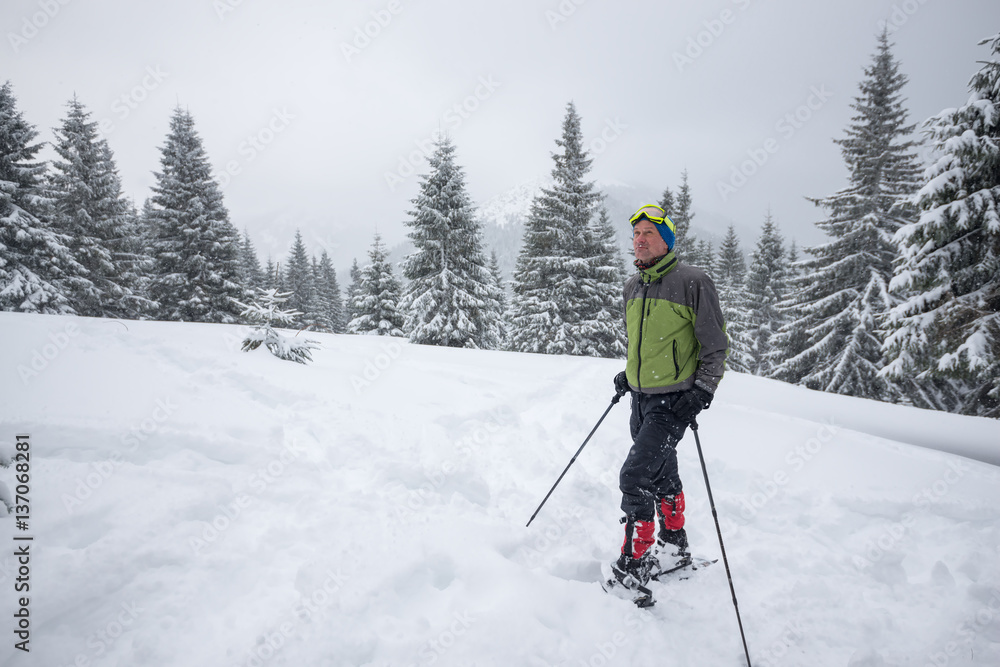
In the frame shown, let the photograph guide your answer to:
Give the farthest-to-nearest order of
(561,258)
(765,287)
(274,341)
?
(765,287), (561,258), (274,341)

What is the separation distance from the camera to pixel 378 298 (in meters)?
24.6

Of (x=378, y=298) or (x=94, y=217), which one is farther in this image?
(x=378, y=298)

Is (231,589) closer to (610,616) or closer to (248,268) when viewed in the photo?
(610,616)

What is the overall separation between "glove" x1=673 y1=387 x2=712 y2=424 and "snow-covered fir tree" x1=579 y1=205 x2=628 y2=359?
16.1 metres

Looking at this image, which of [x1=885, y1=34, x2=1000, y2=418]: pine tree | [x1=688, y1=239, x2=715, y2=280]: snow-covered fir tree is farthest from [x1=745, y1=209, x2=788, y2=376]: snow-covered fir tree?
[x1=885, y1=34, x2=1000, y2=418]: pine tree

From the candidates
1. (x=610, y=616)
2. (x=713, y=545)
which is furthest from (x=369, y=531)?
(x=713, y=545)

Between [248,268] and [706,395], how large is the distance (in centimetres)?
4700

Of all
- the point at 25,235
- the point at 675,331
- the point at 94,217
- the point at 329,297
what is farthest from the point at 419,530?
the point at 329,297

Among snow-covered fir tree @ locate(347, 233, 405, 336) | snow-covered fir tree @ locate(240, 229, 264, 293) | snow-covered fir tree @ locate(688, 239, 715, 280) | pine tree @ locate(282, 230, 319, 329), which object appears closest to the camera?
snow-covered fir tree @ locate(347, 233, 405, 336)

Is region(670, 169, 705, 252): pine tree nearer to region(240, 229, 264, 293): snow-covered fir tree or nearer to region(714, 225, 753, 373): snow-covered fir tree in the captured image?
region(714, 225, 753, 373): snow-covered fir tree

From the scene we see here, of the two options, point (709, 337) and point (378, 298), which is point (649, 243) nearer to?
point (709, 337)

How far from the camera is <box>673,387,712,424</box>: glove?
9.43ft

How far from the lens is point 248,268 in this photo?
40.9m

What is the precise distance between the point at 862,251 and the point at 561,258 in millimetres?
11691
